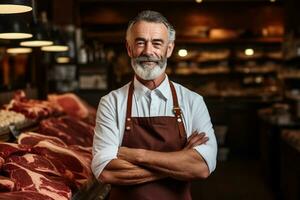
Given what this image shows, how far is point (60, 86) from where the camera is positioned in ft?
28.5

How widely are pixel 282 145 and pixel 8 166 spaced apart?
462 cm

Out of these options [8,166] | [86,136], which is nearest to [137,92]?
[8,166]

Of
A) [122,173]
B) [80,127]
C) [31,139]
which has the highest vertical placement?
[122,173]

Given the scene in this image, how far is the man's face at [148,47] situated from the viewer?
8.48ft

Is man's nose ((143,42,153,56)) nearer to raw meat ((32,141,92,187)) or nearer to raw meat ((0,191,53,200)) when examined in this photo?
raw meat ((0,191,53,200))

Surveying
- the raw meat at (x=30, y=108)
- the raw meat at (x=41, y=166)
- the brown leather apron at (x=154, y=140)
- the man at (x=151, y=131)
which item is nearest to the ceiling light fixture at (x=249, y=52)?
the raw meat at (x=30, y=108)

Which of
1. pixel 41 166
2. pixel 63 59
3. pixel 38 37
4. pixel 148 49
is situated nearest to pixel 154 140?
pixel 148 49

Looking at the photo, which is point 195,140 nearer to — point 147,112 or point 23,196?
point 147,112

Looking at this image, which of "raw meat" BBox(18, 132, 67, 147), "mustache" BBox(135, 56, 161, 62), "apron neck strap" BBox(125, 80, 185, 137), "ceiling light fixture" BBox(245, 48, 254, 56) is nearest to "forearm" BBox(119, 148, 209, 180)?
"apron neck strap" BBox(125, 80, 185, 137)

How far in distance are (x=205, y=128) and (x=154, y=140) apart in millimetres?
256

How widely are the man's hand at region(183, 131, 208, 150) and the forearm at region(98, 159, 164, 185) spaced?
23 cm

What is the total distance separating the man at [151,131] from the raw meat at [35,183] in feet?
1.09

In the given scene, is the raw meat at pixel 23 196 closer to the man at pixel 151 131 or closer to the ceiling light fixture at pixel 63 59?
the man at pixel 151 131

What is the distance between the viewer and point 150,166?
256 cm
